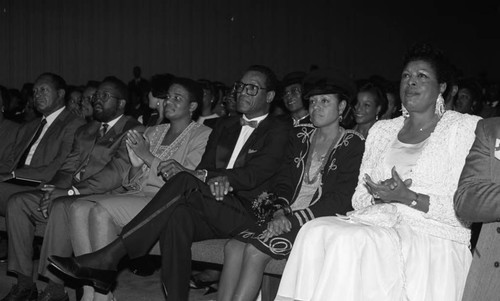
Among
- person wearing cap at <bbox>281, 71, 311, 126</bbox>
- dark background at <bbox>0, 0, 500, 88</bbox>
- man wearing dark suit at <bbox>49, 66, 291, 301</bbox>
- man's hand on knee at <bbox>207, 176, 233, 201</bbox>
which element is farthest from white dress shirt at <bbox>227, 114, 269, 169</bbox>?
dark background at <bbox>0, 0, 500, 88</bbox>

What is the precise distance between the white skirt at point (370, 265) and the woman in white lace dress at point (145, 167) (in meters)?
1.48

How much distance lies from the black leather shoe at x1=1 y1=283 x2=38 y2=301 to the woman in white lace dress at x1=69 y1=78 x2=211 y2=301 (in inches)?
23.3

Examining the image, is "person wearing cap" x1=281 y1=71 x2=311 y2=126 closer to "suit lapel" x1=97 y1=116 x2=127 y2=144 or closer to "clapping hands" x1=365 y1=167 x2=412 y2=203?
"suit lapel" x1=97 y1=116 x2=127 y2=144

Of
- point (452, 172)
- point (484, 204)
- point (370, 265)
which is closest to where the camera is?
point (484, 204)

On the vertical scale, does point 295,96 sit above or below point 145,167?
above

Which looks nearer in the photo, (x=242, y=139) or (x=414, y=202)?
(x=414, y=202)

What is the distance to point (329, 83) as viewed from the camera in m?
4.27

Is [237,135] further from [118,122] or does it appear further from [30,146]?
[30,146]

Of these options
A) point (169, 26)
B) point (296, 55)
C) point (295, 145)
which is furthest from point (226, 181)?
point (296, 55)

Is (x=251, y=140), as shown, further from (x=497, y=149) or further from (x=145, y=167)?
(x=497, y=149)

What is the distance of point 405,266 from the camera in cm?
338

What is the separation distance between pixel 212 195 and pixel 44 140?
2.12m

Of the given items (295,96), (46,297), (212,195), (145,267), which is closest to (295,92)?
(295,96)

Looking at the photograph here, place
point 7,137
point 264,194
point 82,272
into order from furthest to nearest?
point 7,137 < point 264,194 < point 82,272
